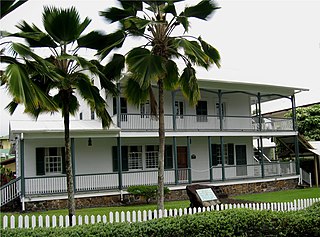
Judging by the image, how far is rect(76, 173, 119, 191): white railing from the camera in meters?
20.3

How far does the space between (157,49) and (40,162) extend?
1051cm

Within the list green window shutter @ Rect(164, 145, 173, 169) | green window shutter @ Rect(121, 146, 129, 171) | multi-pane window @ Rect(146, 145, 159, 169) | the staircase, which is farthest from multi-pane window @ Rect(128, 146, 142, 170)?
the staircase

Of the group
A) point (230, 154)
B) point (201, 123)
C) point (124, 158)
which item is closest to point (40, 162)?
point (124, 158)

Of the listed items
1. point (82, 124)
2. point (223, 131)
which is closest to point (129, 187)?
point (82, 124)

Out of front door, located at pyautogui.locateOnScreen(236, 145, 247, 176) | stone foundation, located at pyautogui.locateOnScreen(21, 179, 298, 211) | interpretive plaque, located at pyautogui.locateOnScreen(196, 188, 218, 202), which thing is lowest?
stone foundation, located at pyautogui.locateOnScreen(21, 179, 298, 211)

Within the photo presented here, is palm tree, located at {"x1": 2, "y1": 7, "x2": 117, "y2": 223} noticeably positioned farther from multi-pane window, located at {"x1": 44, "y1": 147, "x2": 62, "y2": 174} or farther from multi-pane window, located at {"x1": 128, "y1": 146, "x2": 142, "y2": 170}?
multi-pane window, located at {"x1": 128, "y1": 146, "x2": 142, "y2": 170}

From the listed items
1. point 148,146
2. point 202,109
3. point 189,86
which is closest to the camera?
point 189,86

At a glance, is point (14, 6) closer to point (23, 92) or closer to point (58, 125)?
point (23, 92)

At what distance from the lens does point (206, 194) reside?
46.1 feet

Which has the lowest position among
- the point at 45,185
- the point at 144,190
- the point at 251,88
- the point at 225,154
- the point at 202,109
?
the point at 144,190

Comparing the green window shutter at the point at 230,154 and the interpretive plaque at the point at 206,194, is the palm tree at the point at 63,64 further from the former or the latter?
the green window shutter at the point at 230,154

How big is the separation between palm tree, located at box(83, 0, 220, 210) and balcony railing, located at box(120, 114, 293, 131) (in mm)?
6448

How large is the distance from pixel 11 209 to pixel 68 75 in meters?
9.88

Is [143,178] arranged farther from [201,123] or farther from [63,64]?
[63,64]
